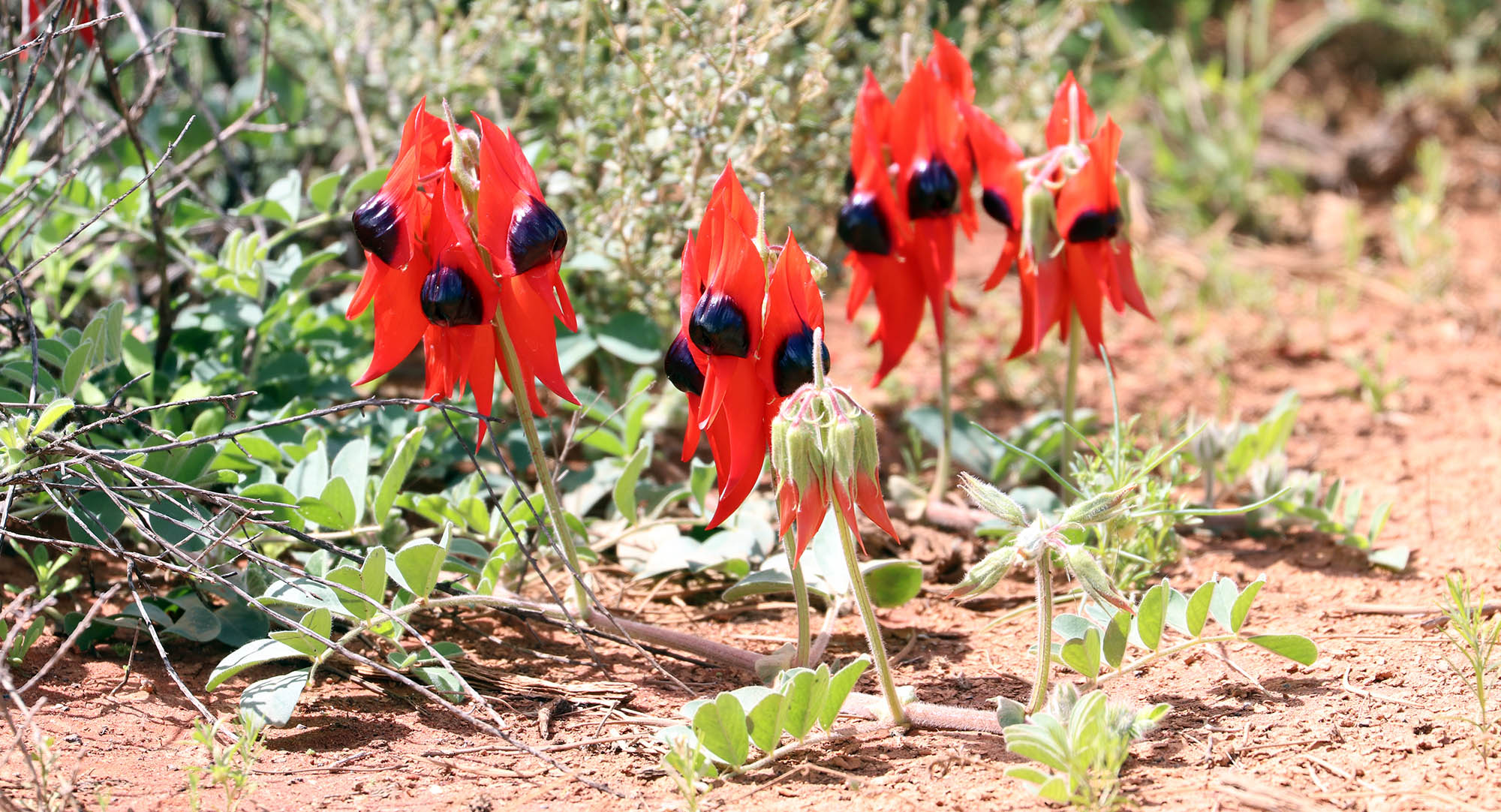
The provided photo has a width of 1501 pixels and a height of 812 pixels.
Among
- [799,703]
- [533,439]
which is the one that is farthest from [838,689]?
[533,439]

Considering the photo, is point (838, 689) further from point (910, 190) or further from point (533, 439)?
point (910, 190)

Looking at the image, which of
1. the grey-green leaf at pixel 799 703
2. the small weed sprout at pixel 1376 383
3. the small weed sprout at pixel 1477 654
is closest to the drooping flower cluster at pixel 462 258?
the grey-green leaf at pixel 799 703

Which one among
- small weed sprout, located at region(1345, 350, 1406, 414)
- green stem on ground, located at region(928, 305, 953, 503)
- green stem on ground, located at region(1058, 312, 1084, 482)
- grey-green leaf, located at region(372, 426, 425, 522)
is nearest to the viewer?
grey-green leaf, located at region(372, 426, 425, 522)

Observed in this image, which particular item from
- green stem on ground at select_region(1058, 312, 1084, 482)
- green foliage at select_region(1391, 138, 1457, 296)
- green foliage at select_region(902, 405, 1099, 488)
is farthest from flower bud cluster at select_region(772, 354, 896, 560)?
green foliage at select_region(1391, 138, 1457, 296)

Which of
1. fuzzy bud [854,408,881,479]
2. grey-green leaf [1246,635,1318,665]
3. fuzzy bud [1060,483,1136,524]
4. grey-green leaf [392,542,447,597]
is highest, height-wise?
fuzzy bud [854,408,881,479]

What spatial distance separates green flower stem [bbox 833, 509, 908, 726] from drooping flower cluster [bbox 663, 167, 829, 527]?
151 millimetres

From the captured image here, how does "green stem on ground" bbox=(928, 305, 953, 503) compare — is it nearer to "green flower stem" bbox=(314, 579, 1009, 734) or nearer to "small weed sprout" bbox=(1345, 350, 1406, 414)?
"green flower stem" bbox=(314, 579, 1009, 734)

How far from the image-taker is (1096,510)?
1.57 meters

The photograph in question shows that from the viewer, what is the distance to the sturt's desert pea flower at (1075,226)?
213 cm

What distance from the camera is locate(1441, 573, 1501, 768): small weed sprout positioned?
5.36ft

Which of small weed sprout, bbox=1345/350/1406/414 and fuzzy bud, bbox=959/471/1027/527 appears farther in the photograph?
small weed sprout, bbox=1345/350/1406/414

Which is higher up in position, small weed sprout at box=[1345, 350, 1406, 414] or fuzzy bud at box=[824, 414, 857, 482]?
fuzzy bud at box=[824, 414, 857, 482]

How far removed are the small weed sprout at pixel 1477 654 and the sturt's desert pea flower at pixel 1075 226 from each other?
666mm

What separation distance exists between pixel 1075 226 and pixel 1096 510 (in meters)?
0.73
